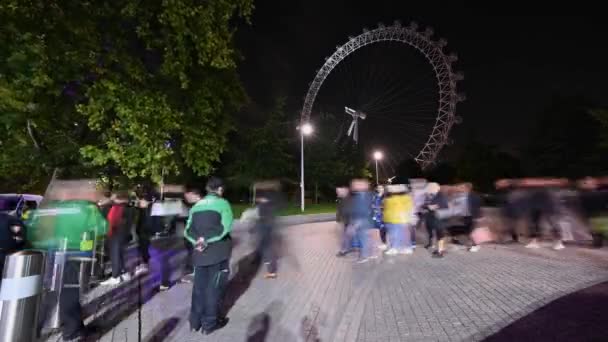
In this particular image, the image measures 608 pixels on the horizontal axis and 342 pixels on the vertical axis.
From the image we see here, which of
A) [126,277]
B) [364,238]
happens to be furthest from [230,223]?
[364,238]

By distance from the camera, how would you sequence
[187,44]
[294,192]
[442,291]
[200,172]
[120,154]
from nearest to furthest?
[442,291]
[120,154]
[187,44]
[200,172]
[294,192]

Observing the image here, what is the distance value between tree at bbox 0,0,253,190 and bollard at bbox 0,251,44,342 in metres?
8.25

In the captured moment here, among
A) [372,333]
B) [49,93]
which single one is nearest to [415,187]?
[372,333]

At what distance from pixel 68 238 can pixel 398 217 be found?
7.56 metres

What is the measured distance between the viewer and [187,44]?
1129 centimetres

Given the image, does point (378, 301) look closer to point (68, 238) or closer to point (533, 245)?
point (68, 238)

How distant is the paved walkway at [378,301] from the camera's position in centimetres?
479

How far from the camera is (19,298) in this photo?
2.38 m

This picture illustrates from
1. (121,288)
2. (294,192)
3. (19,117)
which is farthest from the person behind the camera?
(294,192)

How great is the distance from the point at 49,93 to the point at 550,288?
37.9 ft

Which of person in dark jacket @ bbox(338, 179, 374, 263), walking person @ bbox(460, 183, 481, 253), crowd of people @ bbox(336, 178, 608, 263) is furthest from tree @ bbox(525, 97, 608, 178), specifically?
person in dark jacket @ bbox(338, 179, 374, 263)

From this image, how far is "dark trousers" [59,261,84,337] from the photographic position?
458 cm

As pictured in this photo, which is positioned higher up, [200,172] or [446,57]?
[446,57]

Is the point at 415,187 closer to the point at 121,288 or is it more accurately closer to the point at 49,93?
the point at 121,288
